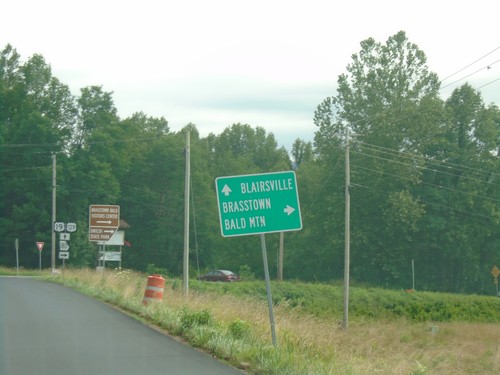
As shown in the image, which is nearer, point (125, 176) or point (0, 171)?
point (0, 171)

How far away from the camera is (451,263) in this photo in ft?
233

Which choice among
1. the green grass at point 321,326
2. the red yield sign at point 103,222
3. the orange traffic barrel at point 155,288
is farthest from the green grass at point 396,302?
the orange traffic barrel at point 155,288

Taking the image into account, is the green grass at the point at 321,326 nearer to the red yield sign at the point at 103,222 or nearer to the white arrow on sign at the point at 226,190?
the red yield sign at the point at 103,222

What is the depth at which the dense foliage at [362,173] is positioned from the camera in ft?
223

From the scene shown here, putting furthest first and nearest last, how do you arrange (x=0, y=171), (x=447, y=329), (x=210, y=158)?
(x=210, y=158) < (x=0, y=171) < (x=447, y=329)

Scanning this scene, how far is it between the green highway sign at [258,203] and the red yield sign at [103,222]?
69.1 feet

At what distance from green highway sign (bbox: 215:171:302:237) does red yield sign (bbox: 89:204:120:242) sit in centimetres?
2107

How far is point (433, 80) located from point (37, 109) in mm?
37075

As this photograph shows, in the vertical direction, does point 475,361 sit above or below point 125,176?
below

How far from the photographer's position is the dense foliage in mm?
68000

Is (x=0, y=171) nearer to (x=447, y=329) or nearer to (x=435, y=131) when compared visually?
(x=435, y=131)

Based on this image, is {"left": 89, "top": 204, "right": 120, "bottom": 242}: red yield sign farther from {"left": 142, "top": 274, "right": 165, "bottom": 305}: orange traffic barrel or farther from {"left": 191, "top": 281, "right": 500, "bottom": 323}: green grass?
{"left": 191, "top": 281, "right": 500, "bottom": 323}: green grass

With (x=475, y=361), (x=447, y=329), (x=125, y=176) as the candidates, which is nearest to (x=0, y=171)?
(x=125, y=176)

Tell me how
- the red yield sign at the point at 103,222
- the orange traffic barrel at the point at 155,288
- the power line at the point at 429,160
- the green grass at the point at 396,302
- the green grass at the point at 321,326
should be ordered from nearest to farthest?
the green grass at the point at 321,326
the orange traffic barrel at the point at 155,288
the red yield sign at the point at 103,222
the green grass at the point at 396,302
the power line at the point at 429,160
